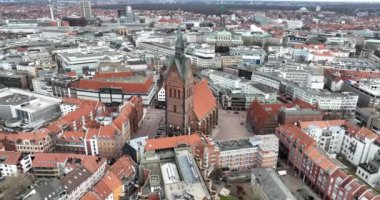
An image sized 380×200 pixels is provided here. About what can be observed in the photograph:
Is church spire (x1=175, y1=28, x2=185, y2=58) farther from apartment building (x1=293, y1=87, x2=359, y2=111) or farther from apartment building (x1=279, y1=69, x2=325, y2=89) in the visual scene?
apartment building (x1=279, y1=69, x2=325, y2=89)

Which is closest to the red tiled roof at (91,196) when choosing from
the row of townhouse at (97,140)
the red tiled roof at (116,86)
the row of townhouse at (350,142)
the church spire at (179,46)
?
the row of townhouse at (97,140)

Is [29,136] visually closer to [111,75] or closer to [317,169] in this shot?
[111,75]

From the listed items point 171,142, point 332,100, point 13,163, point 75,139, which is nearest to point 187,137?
point 171,142

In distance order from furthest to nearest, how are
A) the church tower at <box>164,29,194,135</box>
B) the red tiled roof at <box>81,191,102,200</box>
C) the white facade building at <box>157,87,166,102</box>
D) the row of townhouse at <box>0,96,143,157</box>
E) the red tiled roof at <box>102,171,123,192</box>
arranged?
the white facade building at <box>157,87,166,102</box>, the row of townhouse at <box>0,96,143,157</box>, the church tower at <box>164,29,194,135</box>, the red tiled roof at <box>102,171,123,192</box>, the red tiled roof at <box>81,191,102,200</box>

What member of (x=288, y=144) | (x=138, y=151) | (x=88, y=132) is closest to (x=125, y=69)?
(x=88, y=132)

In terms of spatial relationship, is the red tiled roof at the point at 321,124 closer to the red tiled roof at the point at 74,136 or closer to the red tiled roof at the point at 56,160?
the red tiled roof at the point at 56,160

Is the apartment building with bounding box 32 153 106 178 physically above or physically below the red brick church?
below

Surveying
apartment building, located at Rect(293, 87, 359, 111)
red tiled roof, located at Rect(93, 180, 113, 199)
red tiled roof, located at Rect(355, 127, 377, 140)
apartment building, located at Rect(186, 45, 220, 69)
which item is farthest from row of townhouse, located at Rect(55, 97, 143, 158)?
apartment building, located at Rect(186, 45, 220, 69)
